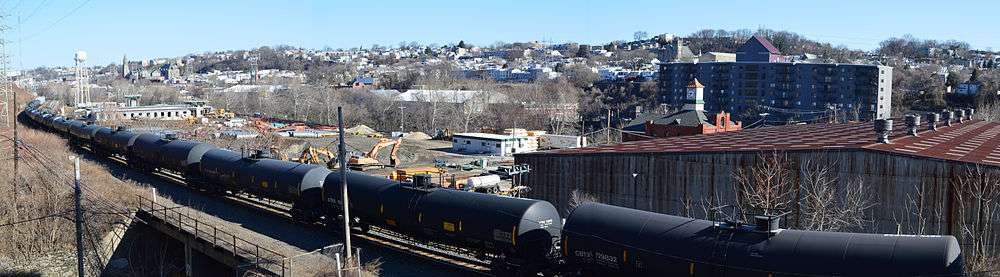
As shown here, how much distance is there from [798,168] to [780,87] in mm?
83556

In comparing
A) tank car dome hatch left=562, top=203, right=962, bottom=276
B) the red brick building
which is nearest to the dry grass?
tank car dome hatch left=562, top=203, right=962, bottom=276

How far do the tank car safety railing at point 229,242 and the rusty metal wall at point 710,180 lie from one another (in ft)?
45.7

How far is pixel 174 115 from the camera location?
104 m

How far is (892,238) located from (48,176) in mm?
36520

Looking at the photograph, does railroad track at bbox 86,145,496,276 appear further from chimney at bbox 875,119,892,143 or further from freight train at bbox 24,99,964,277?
chimney at bbox 875,119,892,143

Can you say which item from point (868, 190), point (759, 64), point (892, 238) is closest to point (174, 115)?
point (759, 64)

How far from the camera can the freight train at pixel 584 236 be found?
1347 cm

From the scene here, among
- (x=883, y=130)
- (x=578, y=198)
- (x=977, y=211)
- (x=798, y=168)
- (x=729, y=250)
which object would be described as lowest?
(x=578, y=198)

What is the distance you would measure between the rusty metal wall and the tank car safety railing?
45.7 feet

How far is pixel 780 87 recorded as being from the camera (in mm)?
103750

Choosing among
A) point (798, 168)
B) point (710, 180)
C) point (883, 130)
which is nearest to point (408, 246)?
point (710, 180)

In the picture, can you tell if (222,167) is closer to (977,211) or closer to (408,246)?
(408,246)

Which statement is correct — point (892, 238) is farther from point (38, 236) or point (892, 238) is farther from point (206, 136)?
point (206, 136)

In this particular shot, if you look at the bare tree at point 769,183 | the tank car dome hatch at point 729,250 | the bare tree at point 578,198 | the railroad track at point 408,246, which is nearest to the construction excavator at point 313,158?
the railroad track at point 408,246
